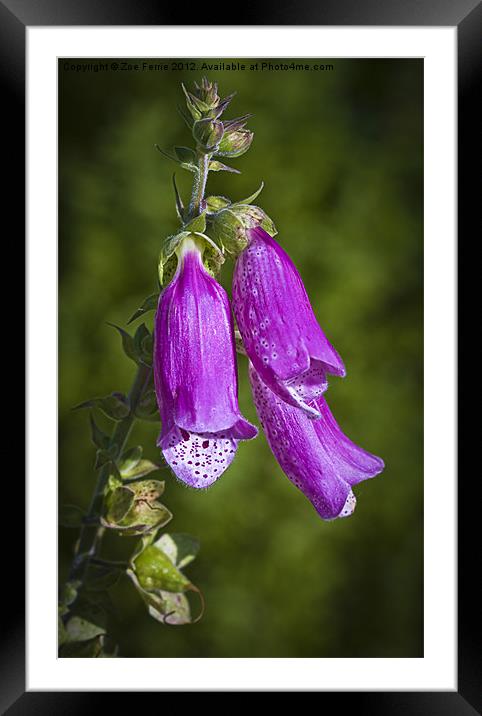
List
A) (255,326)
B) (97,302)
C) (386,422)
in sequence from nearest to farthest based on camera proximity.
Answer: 1. (255,326)
2. (97,302)
3. (386,422)

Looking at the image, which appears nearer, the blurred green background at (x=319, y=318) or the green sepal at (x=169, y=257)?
the green sepal at (x=169, y=257)

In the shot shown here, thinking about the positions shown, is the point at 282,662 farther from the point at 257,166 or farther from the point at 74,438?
the point at 257,166
